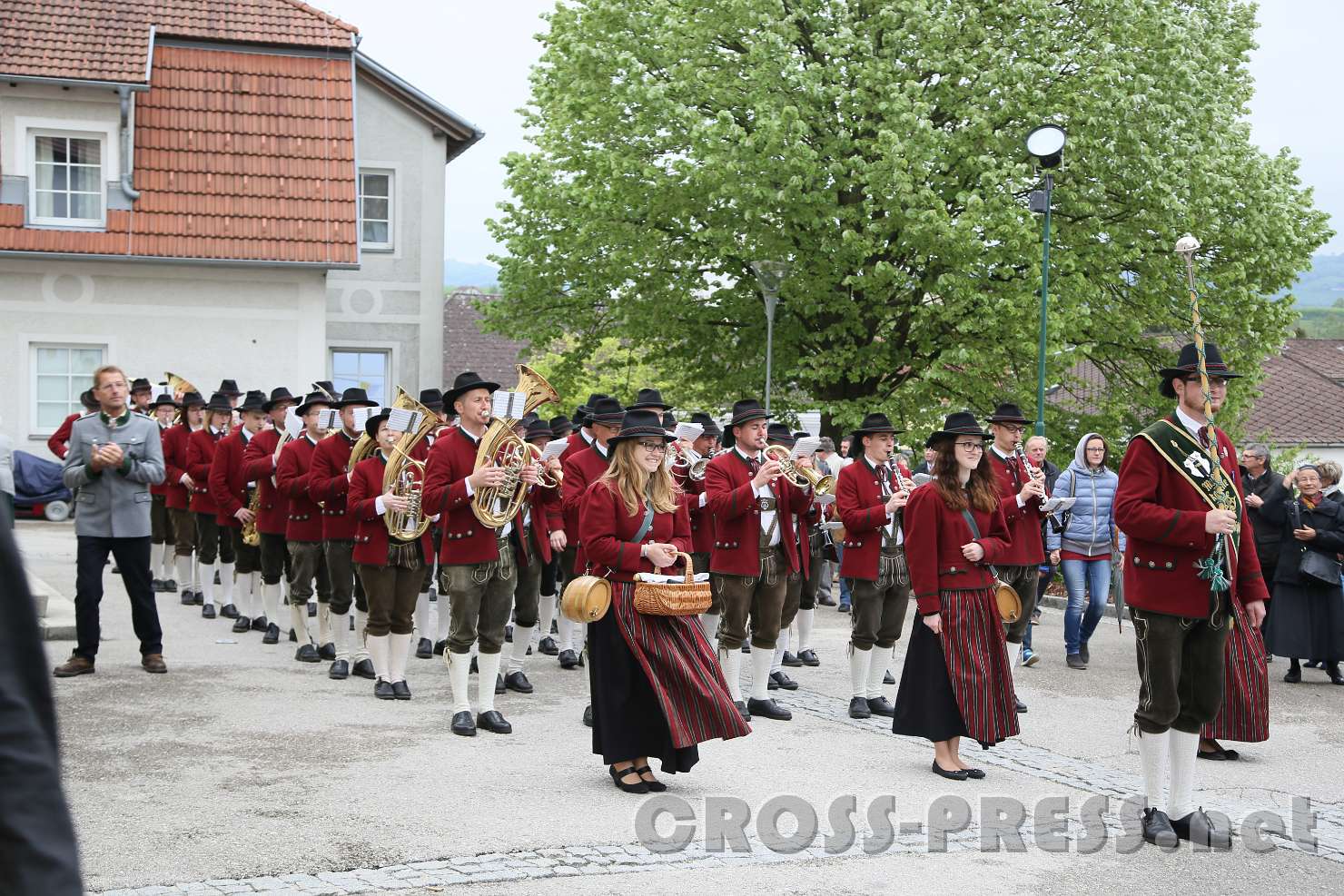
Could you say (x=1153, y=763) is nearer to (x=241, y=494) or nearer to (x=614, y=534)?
(x=614, y=534)

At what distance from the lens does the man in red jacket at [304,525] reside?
1188cm

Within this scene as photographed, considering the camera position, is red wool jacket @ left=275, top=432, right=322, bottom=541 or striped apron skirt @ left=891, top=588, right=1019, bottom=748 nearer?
striped apron skirt @ left=891, top=588, right=1019, bottom=748

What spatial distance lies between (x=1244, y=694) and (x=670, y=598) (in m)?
3.16

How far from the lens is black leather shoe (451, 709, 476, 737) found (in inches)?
356

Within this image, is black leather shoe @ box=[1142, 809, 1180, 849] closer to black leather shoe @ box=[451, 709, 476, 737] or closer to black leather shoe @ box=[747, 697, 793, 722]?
black leather shoe @ box=[747, 697, 793, 722]

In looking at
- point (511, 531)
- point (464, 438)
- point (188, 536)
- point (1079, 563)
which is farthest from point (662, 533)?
point (188, 536)

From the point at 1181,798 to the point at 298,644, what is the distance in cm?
760

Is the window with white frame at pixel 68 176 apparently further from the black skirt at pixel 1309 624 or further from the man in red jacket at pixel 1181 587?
the man in red jacket at pixel 1181 587

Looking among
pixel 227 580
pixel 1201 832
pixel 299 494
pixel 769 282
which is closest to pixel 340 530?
pixel 299 494

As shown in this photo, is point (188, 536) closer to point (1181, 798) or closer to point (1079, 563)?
point (1079, 563)

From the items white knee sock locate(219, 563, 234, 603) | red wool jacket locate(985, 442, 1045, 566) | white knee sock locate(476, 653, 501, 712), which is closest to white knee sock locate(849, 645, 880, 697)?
red wool jacket locate(985, 442, 1045, 566)

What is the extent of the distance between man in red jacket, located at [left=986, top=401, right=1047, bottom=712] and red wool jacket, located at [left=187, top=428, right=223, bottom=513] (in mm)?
7852

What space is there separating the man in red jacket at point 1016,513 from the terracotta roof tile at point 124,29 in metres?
17.7

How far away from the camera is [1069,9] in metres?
24.4
